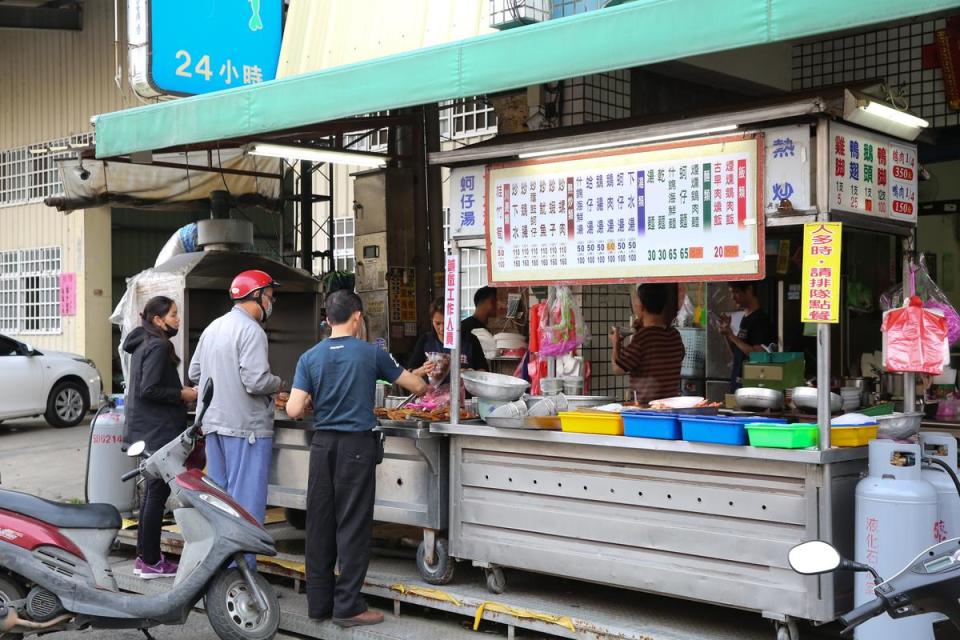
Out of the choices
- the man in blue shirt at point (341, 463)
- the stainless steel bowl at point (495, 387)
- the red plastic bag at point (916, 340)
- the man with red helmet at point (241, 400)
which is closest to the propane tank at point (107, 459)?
the man with red helmet at point (241, 400)

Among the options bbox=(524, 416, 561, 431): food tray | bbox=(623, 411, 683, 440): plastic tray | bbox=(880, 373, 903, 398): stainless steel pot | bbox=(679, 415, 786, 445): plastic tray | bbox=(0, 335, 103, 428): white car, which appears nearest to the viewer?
bbox=(679, 415, 786, 445): plastic tray

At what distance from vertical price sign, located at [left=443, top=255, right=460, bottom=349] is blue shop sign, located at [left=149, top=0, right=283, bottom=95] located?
16.2 feet

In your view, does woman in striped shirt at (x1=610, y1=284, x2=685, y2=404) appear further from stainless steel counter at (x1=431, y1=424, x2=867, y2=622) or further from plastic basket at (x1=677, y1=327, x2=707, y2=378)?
plastic basket at (x1=677, y1=327, x2=707, y2=378)

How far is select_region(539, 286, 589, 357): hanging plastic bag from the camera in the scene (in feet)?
23.0

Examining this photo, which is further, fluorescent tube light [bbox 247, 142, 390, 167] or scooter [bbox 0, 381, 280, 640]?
fluorescent tube light [bbox 247, 142, 390, 167]

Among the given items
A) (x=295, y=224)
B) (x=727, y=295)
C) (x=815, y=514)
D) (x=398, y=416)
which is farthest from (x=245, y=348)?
(x=295, y=224)

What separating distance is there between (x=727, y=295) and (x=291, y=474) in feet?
13.7

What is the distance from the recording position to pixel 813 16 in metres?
4.67

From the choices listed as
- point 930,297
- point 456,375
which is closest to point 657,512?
point 456,375

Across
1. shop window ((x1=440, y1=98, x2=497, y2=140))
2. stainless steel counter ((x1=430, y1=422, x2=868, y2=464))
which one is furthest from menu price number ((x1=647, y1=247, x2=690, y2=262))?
shop window ((x1=440, y1=98, x2=497, y2=140))

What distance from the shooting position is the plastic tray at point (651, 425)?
5.54m

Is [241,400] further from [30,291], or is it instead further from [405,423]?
[30,291]

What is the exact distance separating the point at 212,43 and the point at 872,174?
740 cm

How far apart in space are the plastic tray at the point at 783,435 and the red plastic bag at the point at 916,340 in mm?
714
